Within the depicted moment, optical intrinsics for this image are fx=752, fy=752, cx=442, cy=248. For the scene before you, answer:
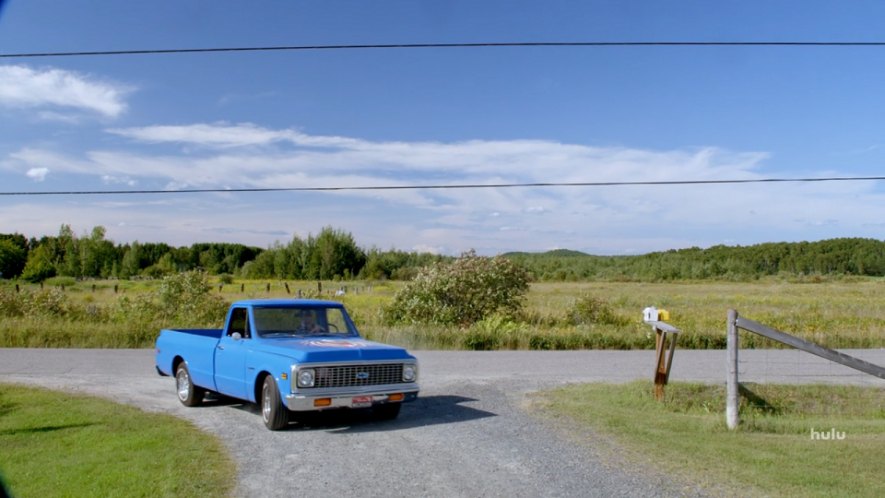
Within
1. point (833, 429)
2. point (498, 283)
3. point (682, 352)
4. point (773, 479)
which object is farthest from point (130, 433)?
point (498, 283)

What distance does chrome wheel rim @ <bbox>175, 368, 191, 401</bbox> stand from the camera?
37.6ft

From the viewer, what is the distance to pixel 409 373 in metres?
10.0

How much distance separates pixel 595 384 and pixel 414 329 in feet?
31.5

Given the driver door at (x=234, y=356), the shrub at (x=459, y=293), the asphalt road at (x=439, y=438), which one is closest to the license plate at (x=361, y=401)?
the asphalt road at (x=439, y=438)

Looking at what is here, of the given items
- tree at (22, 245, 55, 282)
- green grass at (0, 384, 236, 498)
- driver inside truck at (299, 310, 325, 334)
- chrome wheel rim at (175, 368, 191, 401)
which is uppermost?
tree at (22, 245, 55, 282)

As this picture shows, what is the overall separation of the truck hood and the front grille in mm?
107

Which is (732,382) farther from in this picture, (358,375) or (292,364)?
(292,364)

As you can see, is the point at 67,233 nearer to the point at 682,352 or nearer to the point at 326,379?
the point at 682,352

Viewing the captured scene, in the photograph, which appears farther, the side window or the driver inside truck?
the driver inside truck

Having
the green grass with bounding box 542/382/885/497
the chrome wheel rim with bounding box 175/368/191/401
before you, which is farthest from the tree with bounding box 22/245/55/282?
the green grass with bounding box 542/382/885/497

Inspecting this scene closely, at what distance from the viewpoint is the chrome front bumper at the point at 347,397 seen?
9023mm

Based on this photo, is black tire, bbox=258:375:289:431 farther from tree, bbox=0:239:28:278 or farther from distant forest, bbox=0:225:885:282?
tree, bbox=0:239:28:278

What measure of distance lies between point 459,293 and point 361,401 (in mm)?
18590

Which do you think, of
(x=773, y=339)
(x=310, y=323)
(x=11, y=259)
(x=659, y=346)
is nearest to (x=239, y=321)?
(x=310, y=323)
